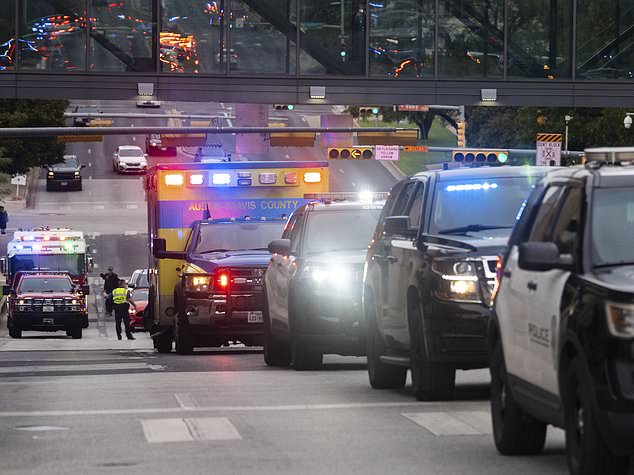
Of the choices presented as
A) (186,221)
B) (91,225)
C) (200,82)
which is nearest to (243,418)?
(186,221)

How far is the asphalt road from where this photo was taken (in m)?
→ 10.9

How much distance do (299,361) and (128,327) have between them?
23827mm

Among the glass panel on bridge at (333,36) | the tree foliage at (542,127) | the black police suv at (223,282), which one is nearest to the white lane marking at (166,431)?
the black police suv at (223,282)

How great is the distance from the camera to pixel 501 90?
44219 millimetres

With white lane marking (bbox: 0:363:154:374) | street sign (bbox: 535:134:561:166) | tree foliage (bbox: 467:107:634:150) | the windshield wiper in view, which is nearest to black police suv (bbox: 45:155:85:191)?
tree foliage (bbox: 467:107:634:150)

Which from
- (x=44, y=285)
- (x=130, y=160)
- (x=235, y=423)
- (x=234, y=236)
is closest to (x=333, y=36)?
(x=44, y=285)

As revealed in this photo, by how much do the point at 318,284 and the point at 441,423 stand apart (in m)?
6.57

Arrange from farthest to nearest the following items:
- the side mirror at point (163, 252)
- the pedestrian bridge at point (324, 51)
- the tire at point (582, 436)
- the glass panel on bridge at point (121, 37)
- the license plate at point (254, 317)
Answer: the glass panel on bridge at point (121, 37), the pedestrian bridge at point (324, 51), the side mirror at point (163, 252), the license plate at point (254, 317), the tire at point (582, 436)

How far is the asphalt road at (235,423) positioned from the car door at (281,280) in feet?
2.12

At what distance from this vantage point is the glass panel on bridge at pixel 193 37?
139 ft

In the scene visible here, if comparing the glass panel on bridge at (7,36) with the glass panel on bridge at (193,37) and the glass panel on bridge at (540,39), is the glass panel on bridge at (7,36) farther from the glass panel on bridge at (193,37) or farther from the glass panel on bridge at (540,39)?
the glass panel on bridge at (540,39)

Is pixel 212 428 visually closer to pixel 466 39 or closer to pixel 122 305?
pixel 122 305

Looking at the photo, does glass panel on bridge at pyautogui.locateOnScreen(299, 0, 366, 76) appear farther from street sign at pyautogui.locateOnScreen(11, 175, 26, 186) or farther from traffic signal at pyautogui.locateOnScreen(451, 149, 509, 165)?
street sign at pyautogui.locateOnScreen(11, 175, 26, 186)

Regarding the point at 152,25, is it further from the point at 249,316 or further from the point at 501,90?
the point at 249,316
